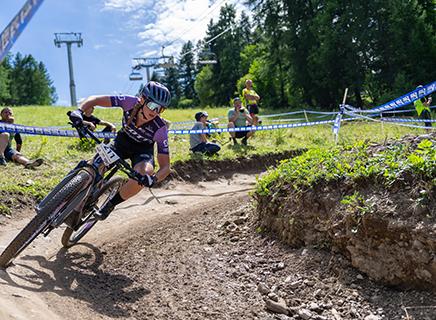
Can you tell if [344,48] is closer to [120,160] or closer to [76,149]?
[76,149]

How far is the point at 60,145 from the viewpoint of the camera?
10797 millimetres

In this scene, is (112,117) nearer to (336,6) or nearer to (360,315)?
(336,6)

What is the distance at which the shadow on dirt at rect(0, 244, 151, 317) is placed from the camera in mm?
3906

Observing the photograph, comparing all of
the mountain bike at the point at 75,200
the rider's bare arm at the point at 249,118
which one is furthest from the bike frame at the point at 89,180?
the rider's bare arm at the point at 249,118

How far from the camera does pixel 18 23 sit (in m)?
1.92

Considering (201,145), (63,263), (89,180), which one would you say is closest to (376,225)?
(89,180)

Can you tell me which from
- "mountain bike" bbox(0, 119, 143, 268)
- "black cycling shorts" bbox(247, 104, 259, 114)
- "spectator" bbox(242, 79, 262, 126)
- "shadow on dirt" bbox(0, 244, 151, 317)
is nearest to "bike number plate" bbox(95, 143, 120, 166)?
"mountain bike" bbox(0, 119, 143, 268)

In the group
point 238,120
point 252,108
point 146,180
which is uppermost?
point 252,108

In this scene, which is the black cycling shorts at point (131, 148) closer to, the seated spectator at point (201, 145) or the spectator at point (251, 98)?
the seated spectator at point (201, 145)

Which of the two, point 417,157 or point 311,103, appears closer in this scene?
point 417,157

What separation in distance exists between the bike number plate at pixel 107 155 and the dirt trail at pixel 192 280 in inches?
48.1

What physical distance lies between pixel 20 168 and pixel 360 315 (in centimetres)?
694

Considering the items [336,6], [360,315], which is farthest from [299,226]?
[336,6]

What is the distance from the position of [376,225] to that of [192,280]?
1.90m
